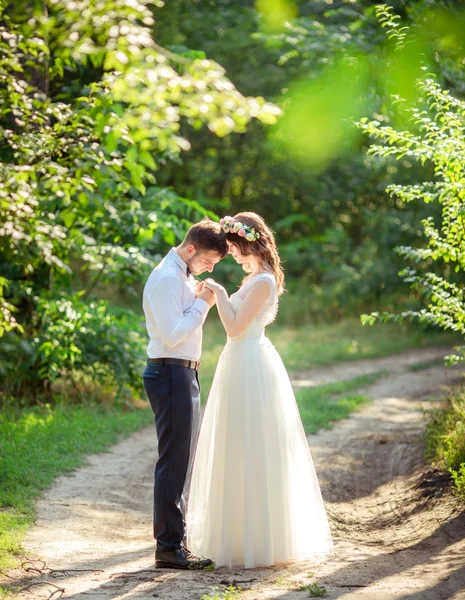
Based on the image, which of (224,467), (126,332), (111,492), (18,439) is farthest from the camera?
(126,332)

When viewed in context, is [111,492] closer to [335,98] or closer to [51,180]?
[51,180]

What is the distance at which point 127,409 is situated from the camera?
10.1 metres

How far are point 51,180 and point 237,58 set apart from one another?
15872mm

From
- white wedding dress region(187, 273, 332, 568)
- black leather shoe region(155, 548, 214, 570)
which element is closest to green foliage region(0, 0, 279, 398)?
white wedding dress region(187, 273, 332, 568)

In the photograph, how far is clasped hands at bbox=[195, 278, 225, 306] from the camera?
4.92 metres

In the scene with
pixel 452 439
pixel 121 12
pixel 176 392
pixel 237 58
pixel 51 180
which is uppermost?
pixel 237 58

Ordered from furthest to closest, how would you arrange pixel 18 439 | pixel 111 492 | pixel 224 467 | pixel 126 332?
1. pixel 126 332
2. pixel 18 439
3. pixel 111 492
4. pixel 224 467

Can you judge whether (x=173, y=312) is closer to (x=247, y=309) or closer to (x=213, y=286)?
(x=213, y=286)

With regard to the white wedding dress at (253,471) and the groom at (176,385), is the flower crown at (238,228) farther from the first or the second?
the white wedding dress at (253,471)

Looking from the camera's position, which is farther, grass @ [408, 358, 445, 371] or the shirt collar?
grass @ [408, 358, 445, 371]

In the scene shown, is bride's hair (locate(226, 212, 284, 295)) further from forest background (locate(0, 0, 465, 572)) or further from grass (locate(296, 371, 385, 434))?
grass (locate(296, 371, 385, 434))

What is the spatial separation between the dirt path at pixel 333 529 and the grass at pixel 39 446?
145 mm

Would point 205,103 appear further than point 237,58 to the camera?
No

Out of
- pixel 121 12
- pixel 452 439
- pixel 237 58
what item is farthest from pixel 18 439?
pixel 237 58
